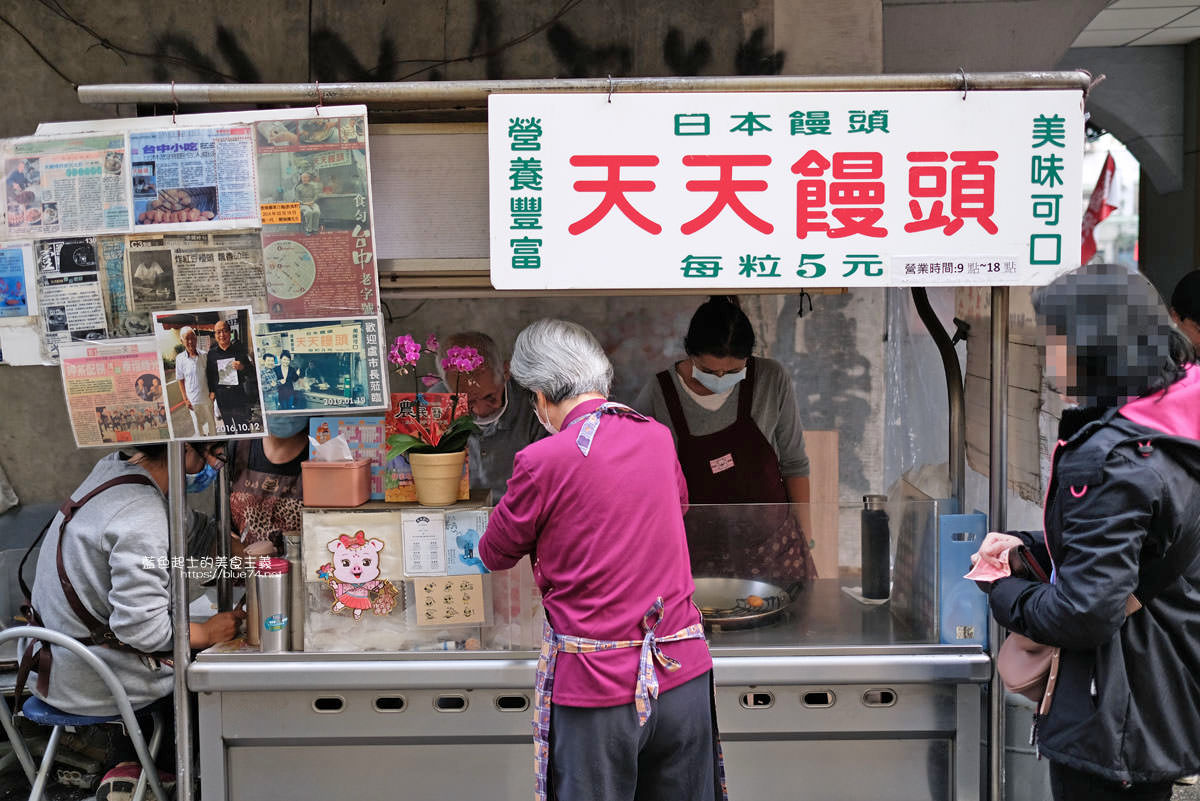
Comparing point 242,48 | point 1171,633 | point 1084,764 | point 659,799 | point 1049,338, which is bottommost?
point 659,799

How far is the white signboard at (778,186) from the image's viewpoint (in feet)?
8.02

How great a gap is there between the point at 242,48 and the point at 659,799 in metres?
Answer: 4.01

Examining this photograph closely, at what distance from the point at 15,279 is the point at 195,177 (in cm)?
55

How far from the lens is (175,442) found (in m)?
2.62

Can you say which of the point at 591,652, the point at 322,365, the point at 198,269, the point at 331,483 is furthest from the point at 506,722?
the point at 198,269

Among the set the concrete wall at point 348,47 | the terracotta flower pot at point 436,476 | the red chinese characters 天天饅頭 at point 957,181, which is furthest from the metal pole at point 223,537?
the red chinese characters 天天饅頭 at point 957,181

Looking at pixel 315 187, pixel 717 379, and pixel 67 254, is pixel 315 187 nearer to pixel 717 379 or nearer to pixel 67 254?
pixel 67 254

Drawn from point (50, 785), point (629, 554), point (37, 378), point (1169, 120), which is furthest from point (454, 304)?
point (1169, 120)

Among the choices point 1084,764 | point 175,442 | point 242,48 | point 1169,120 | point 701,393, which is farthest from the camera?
point 1169,120

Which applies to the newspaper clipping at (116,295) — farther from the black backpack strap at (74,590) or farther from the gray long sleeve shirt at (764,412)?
the gray long sleeve shirt at (764,412)

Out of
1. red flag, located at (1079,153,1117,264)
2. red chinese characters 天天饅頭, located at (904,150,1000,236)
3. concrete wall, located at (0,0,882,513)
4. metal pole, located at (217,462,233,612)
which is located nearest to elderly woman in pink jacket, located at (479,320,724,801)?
red chinese characters 天天饅頭, located at (904,150,1000,236)

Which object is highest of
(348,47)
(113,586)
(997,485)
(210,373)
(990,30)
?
(990,30)

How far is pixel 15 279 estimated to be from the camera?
8.34 feet

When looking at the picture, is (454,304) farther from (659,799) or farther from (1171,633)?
(1171,633)
